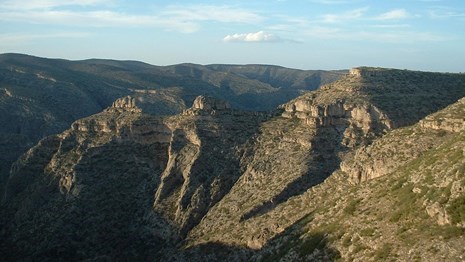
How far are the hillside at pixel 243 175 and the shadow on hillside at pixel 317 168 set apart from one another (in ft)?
0.59

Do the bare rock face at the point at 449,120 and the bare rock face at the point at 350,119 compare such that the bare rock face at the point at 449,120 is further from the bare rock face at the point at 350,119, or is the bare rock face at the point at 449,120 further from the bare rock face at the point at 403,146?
the bare rock face at the point at 350,119

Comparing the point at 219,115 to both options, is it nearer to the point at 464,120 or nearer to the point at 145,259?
the point at 145,259

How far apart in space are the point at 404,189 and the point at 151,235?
4804cm

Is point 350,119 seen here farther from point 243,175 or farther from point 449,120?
point 449,120

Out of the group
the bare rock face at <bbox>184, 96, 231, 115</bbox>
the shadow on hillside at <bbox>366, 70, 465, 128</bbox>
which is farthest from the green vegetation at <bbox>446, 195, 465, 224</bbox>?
the bare rock face at <bbox>184, 96, 231, 115</bbox>

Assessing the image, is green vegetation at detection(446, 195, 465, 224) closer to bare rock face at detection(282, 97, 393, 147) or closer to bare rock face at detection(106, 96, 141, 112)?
bare rock face at detection(282, 97, 393, 147)

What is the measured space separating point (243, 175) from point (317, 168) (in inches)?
503

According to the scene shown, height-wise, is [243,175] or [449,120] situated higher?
[449,120]

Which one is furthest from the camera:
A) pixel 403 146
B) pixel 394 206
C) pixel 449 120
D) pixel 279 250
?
pixel 449 120

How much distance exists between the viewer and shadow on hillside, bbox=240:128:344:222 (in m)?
76.6

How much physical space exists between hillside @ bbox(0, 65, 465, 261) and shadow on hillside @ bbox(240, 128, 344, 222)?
0.59ft

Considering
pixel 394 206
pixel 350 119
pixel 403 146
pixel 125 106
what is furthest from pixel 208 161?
pixel 394 206

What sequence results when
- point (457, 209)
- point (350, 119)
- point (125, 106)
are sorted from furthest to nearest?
point (125, 106)
point (350, 119)
point (457, 209)

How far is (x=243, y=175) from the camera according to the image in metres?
88.0
